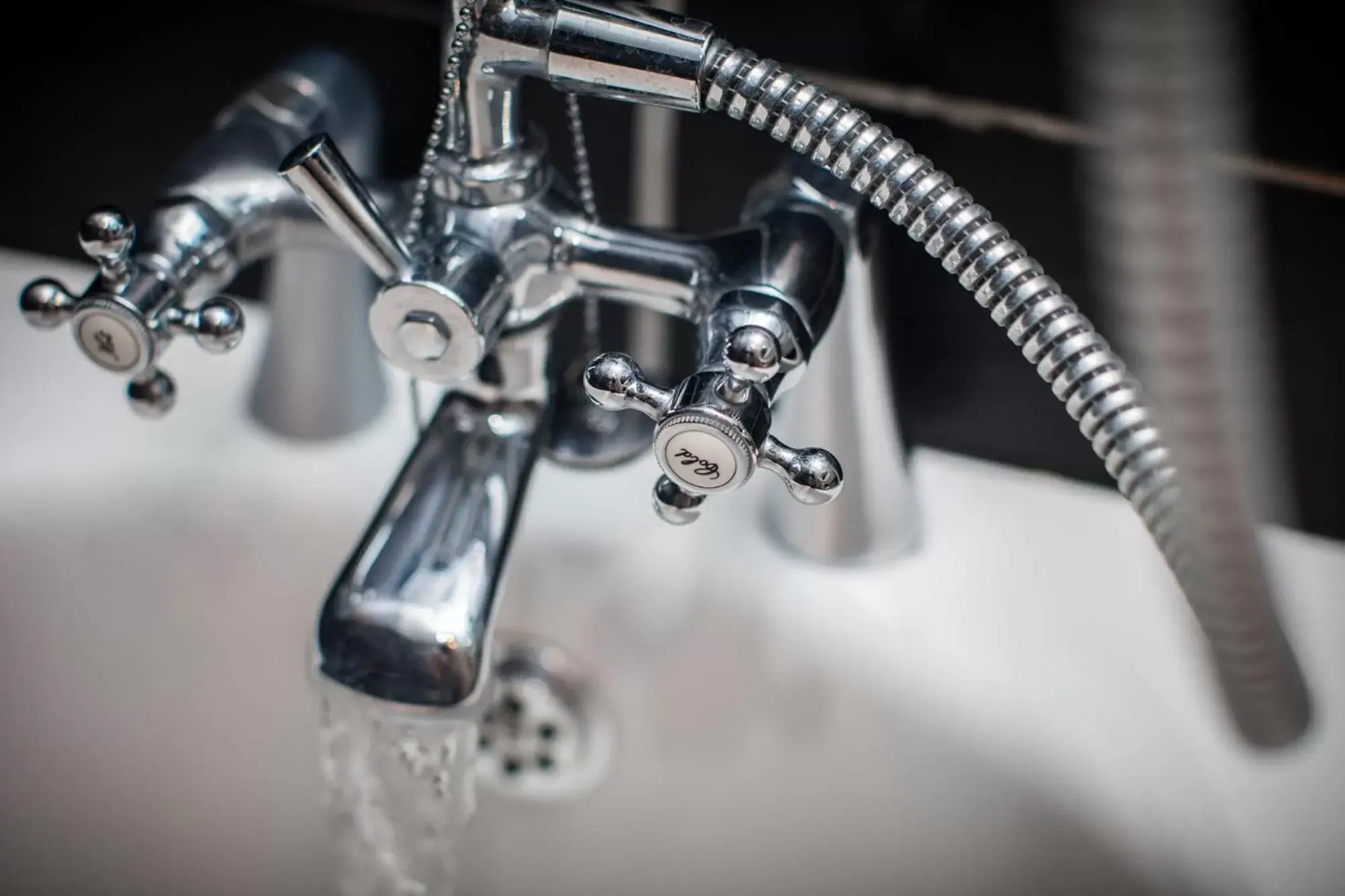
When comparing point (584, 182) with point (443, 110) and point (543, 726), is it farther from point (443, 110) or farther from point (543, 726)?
point (543, 726)

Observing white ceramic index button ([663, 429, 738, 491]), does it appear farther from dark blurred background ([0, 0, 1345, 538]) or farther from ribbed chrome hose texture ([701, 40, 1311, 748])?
dark blurred background ([0, 0, 1345, 538])

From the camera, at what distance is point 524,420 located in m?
0.36

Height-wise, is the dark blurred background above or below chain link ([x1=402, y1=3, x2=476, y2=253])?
above

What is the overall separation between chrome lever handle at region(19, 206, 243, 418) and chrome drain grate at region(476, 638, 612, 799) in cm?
17

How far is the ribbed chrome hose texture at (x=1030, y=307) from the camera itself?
0.26m

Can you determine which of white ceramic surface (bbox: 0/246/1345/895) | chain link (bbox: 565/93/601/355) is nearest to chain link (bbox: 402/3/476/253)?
chain link (bbox: 565/93/601/355)

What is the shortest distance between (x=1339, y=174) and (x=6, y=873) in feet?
1.68

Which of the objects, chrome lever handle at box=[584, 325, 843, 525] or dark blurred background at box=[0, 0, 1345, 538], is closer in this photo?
chrome lever handle at box=[584, 325, 843, 525]

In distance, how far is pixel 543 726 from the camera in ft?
1.41

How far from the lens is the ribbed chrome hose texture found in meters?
0.26

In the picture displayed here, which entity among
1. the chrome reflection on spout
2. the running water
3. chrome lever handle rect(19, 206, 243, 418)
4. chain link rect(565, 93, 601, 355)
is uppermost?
chain link rect(565, 93, 601, 355)

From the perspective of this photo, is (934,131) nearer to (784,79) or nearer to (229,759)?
(784,79)

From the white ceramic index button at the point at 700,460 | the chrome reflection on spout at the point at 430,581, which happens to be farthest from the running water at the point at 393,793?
the white ceramic index button at the point at 700,460

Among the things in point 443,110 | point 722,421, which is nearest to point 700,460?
point 722,421
